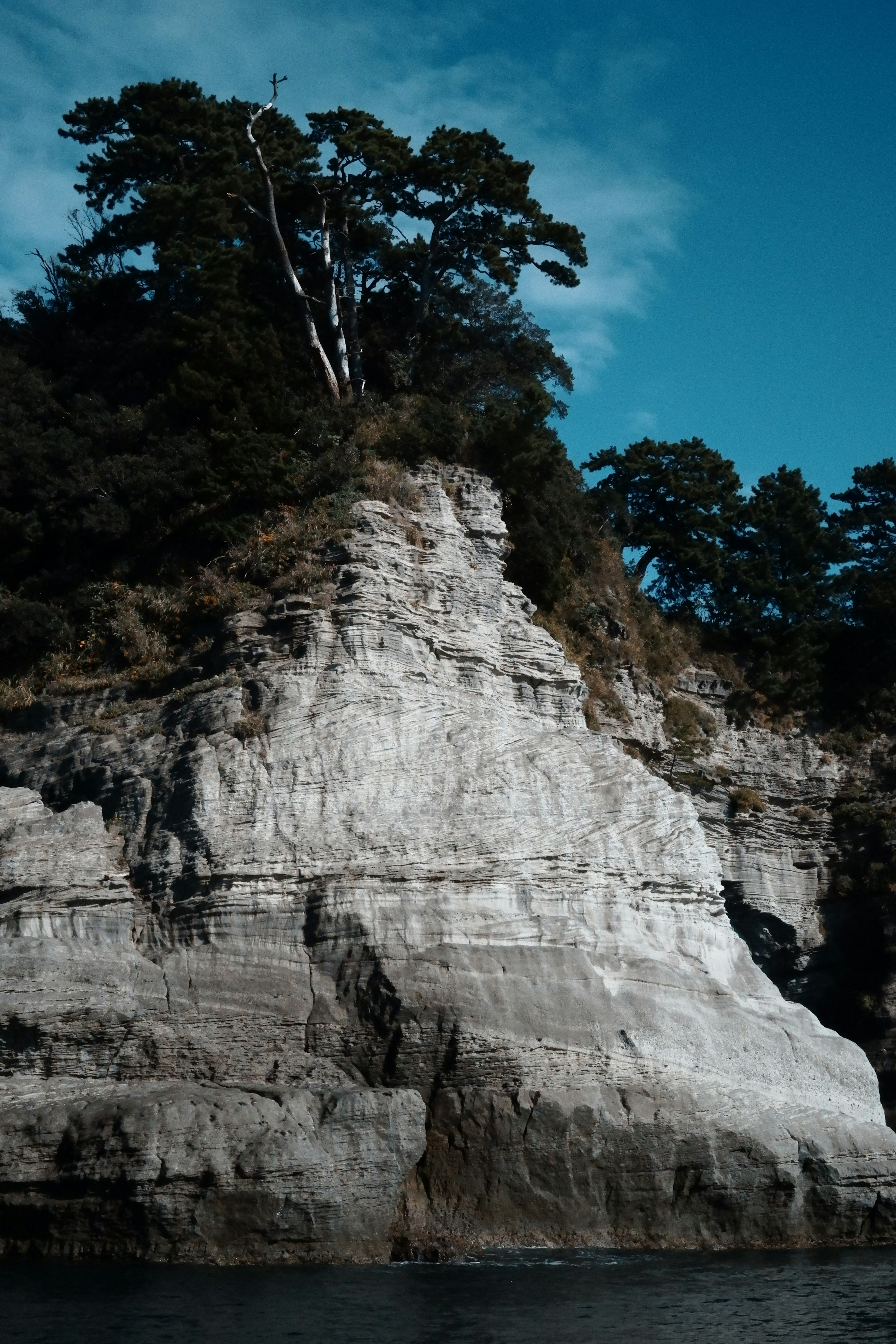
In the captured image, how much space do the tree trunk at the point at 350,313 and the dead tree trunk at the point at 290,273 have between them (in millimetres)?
672

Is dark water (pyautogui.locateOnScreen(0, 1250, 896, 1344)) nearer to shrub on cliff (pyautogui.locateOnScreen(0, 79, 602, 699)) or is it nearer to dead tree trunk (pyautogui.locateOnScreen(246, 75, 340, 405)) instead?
shrub on cliff (pyautogui.locateOnScreen(0, 79, 602, 699))

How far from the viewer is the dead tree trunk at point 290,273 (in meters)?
36.0

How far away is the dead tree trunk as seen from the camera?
1416 inches

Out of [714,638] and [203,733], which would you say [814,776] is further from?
[203,733]

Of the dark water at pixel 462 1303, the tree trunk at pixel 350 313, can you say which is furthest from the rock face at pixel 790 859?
the dark water at pixel 462 1303

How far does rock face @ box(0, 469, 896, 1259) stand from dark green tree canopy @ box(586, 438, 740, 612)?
14919 millimetres

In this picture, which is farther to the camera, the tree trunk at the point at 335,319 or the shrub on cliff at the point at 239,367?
the tree trunk at the point at 335,319

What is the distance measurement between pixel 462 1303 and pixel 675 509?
28.3 meters

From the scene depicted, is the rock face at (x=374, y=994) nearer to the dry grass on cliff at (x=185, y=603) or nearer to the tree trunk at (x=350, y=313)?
the dry grass on cliff at (x=185, y=603)

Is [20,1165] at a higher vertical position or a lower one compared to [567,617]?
lower

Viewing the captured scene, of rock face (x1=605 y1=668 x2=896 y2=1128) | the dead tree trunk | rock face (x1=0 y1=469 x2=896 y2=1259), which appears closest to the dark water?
rock face (x1=0 y1=469 x2=896 y2=1259)

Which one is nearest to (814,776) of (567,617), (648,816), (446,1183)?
(567,617)

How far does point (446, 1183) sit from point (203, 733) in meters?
8.74

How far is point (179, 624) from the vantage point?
29344 mm
